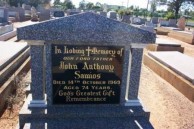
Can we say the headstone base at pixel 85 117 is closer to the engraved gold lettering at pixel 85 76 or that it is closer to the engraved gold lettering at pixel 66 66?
the engraved gold lettering at pixel 85 76

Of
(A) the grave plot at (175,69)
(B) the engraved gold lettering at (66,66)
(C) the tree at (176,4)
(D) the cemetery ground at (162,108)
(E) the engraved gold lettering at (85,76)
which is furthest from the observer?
(C) the tree at (176,4)

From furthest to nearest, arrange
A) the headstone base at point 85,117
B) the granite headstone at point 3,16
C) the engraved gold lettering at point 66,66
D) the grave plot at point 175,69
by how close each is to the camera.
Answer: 1. the granite headstone at point 3,16
2. the grave plot at point 175,69
3. the engraved gold lettering at point 66,66
4. the headstone base at point 85,117

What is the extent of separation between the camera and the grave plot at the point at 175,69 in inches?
241

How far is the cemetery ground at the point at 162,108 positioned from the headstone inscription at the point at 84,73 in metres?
0.57

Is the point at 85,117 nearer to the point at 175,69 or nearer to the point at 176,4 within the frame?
the point at 175,69

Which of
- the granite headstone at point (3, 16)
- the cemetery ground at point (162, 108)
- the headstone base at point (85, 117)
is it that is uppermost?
the granite headstone at point (3, 16)

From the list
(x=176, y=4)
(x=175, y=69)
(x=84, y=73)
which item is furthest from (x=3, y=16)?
(x=176, y=4)

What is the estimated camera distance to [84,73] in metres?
3.97

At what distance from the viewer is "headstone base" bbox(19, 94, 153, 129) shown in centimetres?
371

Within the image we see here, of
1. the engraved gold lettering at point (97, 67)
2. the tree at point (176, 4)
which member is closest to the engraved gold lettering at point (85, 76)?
the engraved gold lettering at point (97, 67)

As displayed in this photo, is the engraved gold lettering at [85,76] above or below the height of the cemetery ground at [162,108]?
above

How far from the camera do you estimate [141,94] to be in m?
6.09

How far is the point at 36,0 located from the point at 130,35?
2143 inches

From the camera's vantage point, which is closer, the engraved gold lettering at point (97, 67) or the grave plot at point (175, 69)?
the engraved gold lettering at point (97, 67)
